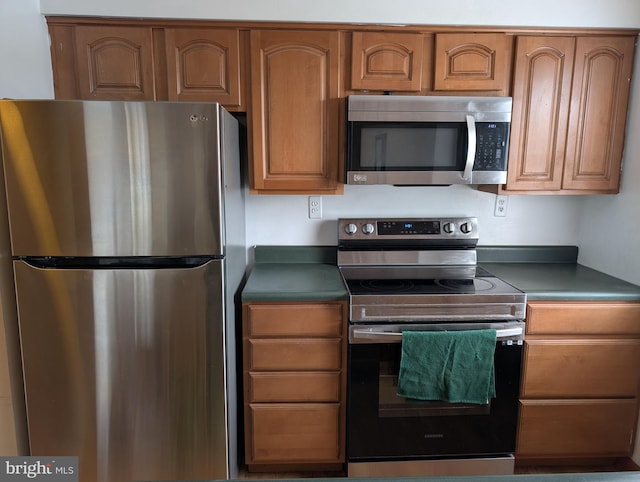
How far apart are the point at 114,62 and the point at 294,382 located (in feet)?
5.38

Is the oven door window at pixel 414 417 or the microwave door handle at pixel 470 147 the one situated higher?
the microwave door handle at pixel 470 147

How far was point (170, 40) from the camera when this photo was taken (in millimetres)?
1840

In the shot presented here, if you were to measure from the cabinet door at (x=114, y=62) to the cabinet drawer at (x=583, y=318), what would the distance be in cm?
201

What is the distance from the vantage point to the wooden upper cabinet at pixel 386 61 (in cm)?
189

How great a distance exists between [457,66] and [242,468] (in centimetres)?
218

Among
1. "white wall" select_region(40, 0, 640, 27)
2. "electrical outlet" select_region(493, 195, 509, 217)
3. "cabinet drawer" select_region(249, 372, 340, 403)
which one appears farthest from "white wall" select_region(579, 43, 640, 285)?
"cabinet drawer" select_region(249, 372, 340, 403)

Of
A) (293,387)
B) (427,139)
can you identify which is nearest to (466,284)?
(427,139)

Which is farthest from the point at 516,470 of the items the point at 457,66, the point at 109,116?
the point at 109,116

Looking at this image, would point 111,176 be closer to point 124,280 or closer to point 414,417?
point 124,280

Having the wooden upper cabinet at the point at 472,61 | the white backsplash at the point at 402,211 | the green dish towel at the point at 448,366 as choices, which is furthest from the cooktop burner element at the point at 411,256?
the wooden upper cabinet at the point at 472,61

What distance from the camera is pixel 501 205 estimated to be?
2.34m

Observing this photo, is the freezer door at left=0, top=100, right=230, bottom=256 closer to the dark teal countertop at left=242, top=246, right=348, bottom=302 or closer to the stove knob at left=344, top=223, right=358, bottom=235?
the dark teal countertop at left=242, top=246, right=348, bottom=302

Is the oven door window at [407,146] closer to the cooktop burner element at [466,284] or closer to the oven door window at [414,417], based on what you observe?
the cooktop burner element at [466,284]

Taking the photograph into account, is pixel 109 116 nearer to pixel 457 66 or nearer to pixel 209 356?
pixel 209 356
